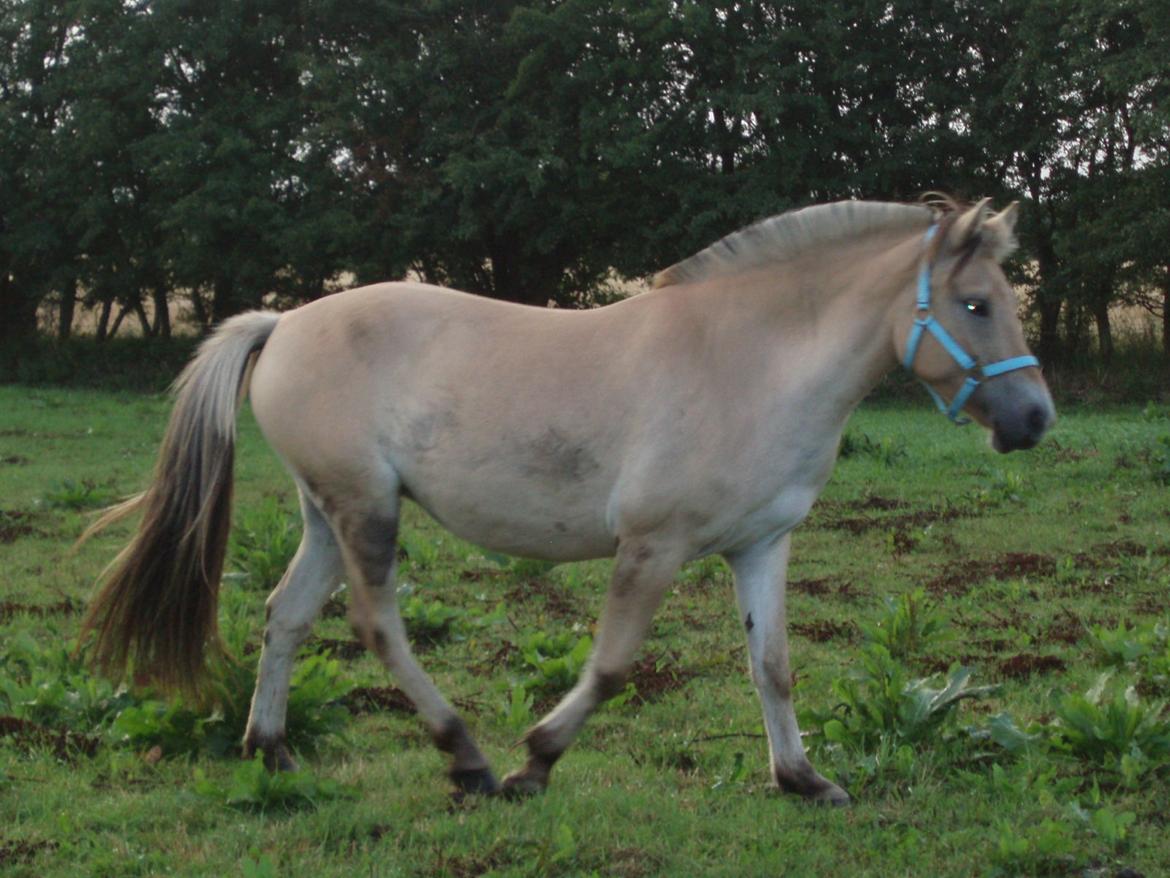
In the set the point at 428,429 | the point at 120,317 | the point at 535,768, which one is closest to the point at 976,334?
the point at 428,429

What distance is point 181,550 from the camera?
4539 mm

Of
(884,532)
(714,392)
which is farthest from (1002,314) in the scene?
(884,532)

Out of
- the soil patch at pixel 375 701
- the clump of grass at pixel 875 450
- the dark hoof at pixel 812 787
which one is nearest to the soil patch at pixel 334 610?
the soil patch at pixel 375 701

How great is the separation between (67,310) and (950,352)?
28.1 m

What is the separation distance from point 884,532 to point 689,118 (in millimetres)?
16351

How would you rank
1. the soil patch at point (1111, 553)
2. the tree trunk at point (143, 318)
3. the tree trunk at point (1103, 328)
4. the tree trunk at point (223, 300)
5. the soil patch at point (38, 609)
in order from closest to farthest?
the soil patch at point (38, 609), the soil patch at point (1111, 553), the tree trunk at point (1103, 328), the tree trunk at point (223, 300), the tree trunk at point (143, 318)

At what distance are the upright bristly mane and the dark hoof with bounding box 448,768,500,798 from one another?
181 centimetres

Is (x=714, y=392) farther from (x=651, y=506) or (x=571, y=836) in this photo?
(x=571, y=836)

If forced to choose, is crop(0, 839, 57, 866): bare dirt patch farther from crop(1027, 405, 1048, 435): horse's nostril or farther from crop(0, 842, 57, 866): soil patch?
crop(1027, 405, 1048, 435): horse's nostril

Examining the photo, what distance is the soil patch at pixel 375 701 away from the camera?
17.4ft

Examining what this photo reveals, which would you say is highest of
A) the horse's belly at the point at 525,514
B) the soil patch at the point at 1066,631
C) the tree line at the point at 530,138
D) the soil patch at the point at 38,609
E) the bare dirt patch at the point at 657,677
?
the tree line at the point at 530,138

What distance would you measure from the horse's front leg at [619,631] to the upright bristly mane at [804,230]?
99 centimetres

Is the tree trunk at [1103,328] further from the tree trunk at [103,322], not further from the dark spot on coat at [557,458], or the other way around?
the dark spot on coat at [557,458]

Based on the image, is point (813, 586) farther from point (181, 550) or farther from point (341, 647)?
point (181, 550)
